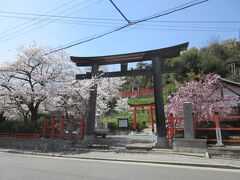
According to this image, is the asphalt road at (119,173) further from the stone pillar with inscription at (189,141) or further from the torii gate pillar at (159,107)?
the torii gate pillar at (159,107)

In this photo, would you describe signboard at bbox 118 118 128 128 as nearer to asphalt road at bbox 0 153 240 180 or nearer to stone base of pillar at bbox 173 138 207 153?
stone base of pillar at bbox 173 138 207 153

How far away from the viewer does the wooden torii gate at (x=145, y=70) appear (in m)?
15.0

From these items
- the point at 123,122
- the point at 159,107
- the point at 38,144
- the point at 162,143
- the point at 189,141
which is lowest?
the point at 38,144

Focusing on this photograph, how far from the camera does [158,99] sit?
598 inches

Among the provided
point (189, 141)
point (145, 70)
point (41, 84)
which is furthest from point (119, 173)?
point (41, 84)

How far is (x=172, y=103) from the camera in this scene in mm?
16812

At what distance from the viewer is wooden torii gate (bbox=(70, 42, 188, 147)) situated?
15.0 metres

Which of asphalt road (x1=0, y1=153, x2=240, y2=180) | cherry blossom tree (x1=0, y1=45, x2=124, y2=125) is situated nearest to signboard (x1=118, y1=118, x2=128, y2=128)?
cherry blossom tree (x1=0, y1=45, x2=124, y2=125)

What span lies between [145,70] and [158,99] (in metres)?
2.14

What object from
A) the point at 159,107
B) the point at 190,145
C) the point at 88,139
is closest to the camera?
the point at 190,145

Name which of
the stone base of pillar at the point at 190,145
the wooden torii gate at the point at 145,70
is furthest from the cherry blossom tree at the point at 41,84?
the stone base of pillar at the point at 190,145

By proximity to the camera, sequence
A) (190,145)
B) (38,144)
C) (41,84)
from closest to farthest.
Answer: (190,145)
(38,144)
(41,84)

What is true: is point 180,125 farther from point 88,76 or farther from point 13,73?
point 13,73

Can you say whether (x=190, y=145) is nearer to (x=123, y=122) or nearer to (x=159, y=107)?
(x=159, y=107)
